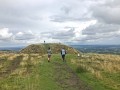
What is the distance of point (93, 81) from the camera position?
26484 mm

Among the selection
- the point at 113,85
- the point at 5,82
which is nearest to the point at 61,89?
the point at 113,85

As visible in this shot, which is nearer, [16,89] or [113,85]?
[16,89]

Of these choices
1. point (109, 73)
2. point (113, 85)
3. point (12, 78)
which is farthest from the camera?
point (109, 73)

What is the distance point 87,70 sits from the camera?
3369 centimetres

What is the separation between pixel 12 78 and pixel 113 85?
10.2m

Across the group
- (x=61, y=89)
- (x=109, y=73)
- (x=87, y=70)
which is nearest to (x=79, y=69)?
(x=87, y=70)

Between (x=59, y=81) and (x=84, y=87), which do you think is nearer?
(x=84, y=87)

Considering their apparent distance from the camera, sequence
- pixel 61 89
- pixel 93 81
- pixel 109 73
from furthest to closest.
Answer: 1. pixel 109 73
2. pixel 93 81
3. pixel 61 89

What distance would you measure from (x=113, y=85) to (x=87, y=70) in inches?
357

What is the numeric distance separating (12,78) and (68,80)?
235 inches

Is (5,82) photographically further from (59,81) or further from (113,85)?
(113,85)

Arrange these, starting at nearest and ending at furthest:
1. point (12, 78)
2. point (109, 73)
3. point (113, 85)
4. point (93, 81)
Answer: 1. point (113, 85)
2. point (93, 81)
3. point (12, 78)
4. point (109, 73)

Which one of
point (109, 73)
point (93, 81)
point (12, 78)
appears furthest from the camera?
point (109, 73)

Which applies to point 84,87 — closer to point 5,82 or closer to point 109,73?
point 5,82
